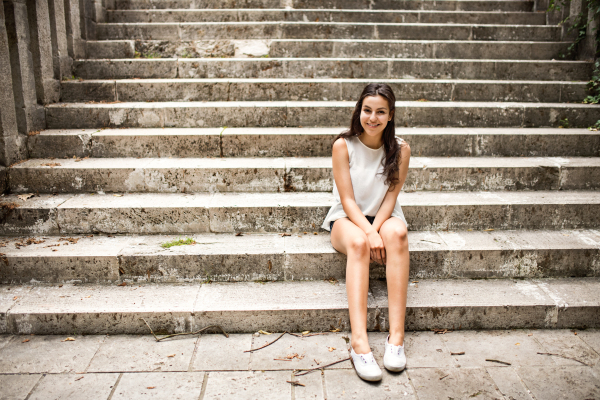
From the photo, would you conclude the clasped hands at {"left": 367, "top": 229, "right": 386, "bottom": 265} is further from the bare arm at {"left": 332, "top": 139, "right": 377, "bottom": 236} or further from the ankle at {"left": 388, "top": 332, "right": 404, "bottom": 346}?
the ankle at {"left": 388, "top": 332, "right": 404, "bottom": 346}

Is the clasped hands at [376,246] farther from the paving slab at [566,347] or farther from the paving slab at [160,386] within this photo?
the paving slab at [160,386]

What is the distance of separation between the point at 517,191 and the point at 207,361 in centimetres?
303

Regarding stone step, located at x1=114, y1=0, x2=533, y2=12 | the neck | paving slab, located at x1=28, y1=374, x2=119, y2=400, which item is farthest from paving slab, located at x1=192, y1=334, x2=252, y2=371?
stone step, located at x1=114, y1=0, x2=533, y2=12

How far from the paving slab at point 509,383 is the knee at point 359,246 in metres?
0.99

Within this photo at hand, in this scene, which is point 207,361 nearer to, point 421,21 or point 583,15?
point 421,21

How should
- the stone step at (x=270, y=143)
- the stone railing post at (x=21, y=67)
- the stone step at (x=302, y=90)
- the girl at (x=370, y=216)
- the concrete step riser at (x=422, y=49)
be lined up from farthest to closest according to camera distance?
the concrete step riser at (x=422, y=49) → the stone step at (x=302, y=90) → the stone step at (x=270, y=143) → the stone railing post at (x=21, y=67) → the girl at (x=370, y=216)

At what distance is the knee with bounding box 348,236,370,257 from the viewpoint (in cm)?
272

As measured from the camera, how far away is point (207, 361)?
2.57 metres

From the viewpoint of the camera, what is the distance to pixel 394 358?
2.49 metres

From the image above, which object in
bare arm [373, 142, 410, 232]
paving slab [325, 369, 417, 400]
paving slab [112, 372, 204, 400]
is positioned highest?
bare arm [373, 142, 410, 232]

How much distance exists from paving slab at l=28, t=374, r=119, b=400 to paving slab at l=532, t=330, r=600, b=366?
8.61 feet

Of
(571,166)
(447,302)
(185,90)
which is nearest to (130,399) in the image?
(447,302)

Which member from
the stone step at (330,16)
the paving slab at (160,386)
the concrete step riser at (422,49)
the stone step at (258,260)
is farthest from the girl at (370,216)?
the stone step at (330,16)

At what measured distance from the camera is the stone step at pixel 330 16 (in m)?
5.84
